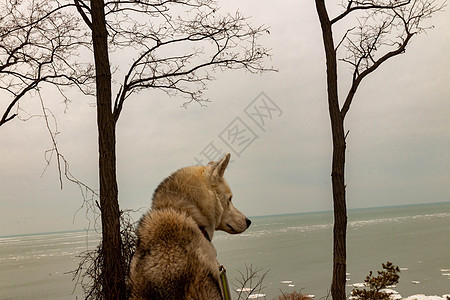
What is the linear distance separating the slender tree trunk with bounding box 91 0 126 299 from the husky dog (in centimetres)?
211

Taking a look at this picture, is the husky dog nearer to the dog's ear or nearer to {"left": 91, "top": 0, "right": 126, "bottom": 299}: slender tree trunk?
the dog's ear

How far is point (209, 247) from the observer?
149 inches

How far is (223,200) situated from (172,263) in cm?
106

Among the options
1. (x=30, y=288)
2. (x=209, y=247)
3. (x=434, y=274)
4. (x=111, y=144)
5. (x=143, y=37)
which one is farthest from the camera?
(x=30, y=288)

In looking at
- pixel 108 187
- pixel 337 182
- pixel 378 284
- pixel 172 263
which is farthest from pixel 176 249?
pixel 378 284

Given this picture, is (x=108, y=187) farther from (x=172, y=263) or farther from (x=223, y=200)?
(x=172, y=263)

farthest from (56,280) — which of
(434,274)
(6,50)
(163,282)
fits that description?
(163,282)

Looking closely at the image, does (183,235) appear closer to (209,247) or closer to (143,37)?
(209,247)

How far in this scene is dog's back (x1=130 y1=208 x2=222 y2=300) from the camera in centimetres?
346

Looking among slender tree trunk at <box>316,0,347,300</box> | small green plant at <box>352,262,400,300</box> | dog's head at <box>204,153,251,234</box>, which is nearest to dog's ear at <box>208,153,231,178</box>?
dog's head at <box>204,153,251,234</box>

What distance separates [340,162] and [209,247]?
3.63 meters

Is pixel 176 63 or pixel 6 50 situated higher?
pixel 6 50

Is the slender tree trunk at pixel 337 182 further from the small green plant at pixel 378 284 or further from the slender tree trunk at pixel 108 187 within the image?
the slender tree trunk at pixel 108 187

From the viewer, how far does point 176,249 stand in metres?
3.52
